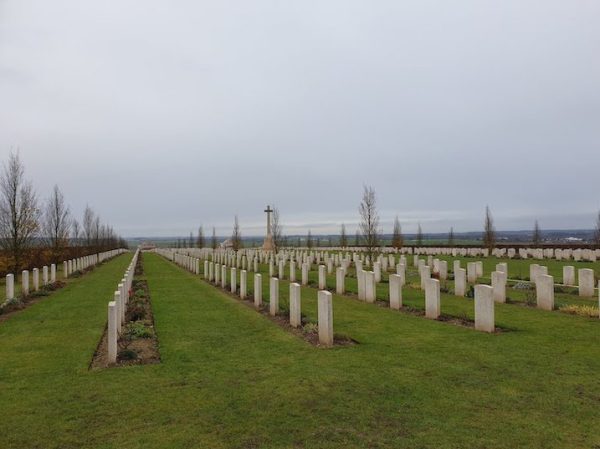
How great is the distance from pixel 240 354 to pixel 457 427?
4.06 meters

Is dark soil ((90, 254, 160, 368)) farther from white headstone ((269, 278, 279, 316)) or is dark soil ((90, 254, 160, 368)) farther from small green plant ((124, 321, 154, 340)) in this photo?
white headstone ((269, 278, 279, 316))

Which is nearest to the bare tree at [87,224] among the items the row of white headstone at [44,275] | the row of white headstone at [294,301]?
the row of white headstone at [44,275]

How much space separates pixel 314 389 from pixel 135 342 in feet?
15.1

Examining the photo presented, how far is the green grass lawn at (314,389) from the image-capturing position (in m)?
4.46

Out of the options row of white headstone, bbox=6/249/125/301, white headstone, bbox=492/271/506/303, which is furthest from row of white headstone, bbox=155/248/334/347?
row of white headstone, bbox=6/249/125/301

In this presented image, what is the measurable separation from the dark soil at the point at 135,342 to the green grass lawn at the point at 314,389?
9.2 inches

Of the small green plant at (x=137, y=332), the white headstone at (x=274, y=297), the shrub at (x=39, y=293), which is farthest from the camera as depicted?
the shrub at (x=39, y=293)

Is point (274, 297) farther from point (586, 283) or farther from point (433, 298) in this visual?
point (586, 283)

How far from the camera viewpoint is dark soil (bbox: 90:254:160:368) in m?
7.43

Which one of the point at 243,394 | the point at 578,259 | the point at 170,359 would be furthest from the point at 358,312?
the point at 578,259

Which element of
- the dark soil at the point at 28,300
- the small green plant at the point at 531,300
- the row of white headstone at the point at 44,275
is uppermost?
the row of white headstone at the point at 44,275

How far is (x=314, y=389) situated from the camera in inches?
228

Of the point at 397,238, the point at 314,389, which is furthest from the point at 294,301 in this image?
the point at 397,238

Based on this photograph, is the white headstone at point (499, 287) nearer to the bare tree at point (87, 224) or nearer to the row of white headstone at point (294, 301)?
the row of white headstone at point (294, 301)
